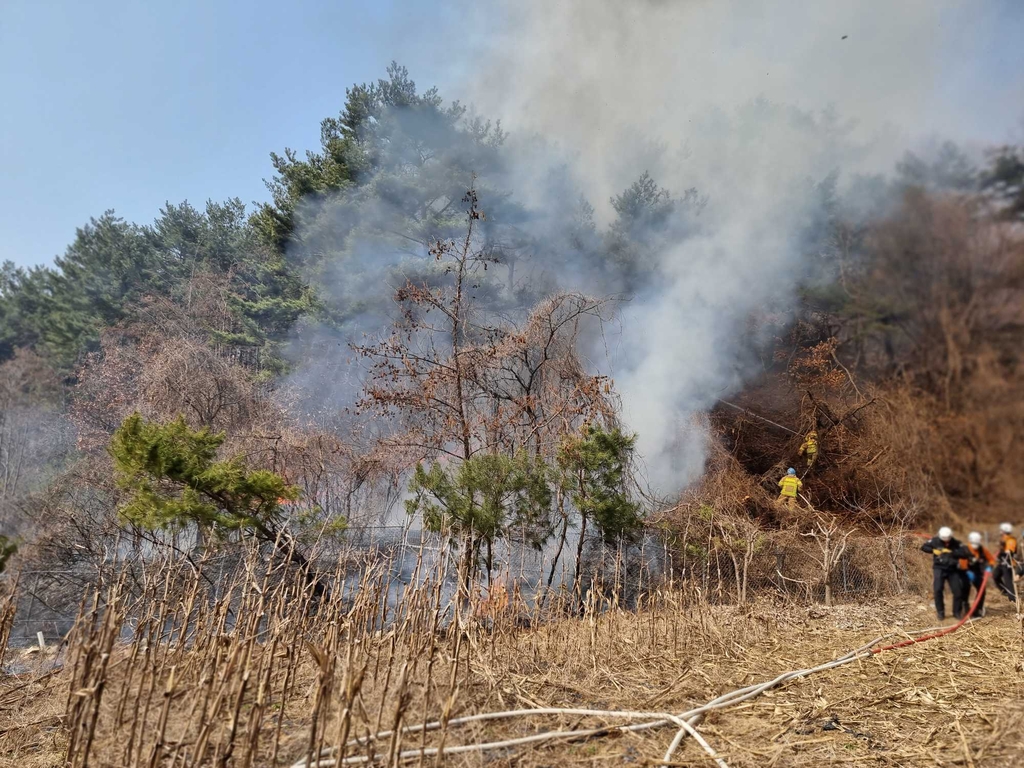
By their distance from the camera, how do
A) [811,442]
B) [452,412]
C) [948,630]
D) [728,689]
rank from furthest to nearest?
[452,412] < [948,630] < [728,689] < [811,442]

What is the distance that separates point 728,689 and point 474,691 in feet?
6.26

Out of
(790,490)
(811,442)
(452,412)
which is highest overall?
(452,412)

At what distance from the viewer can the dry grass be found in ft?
10.0

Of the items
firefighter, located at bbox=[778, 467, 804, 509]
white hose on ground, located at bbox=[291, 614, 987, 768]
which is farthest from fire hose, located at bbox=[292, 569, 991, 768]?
firefighter, located at bbox=[778, 467, 804, 509]

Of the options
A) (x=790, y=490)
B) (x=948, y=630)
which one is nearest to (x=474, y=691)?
(x=948, y=630)

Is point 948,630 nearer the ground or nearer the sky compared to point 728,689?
nearer the sky

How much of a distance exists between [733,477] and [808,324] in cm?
937

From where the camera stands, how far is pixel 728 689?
456 centimetres

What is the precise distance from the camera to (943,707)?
12.6 ft

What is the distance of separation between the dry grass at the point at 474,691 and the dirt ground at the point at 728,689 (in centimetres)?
2

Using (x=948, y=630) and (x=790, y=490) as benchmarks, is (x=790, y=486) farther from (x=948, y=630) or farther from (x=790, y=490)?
(x=948, y=630)

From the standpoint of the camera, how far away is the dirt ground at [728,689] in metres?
3.31

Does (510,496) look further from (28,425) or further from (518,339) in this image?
(28,425)

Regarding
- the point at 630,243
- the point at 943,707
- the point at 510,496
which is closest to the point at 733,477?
the point at 510,496
